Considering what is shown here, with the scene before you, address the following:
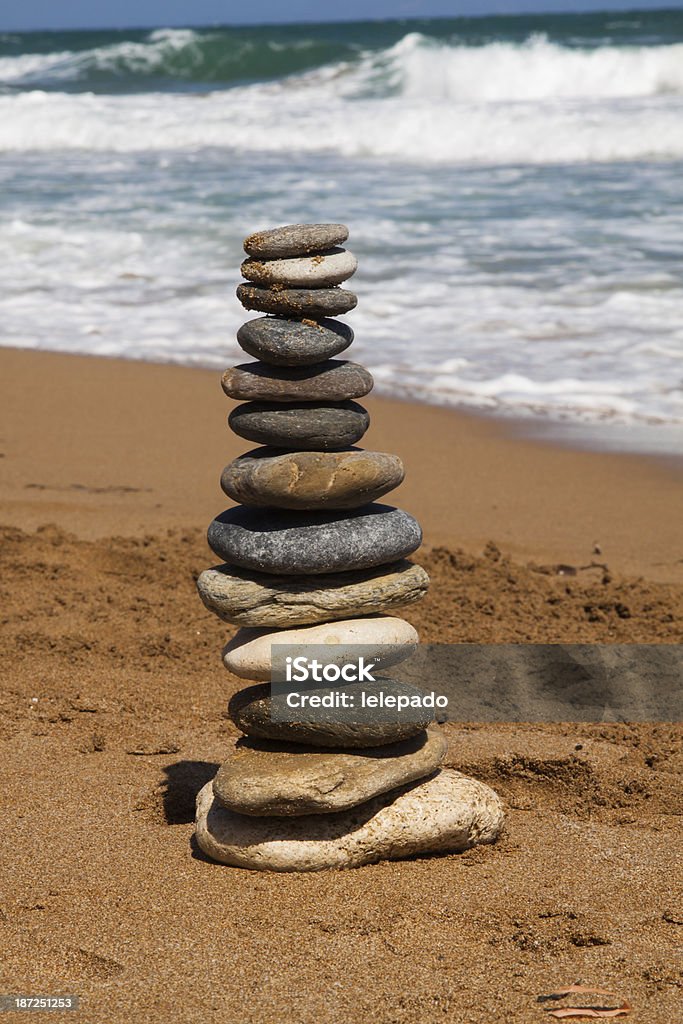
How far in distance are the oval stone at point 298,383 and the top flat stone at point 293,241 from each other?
1.24 ft

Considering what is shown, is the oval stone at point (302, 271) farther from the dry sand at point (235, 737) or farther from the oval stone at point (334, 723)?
the dry sand at point (235, 737)

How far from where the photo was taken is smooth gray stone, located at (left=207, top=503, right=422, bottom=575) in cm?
408

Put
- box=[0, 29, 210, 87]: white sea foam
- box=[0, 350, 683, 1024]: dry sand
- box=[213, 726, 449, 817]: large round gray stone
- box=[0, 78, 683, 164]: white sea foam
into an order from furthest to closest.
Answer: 1. box=[0, 29, 210, 87]: white sea foam
2. box=[0, 78, 683, 164]: white sea foam
3. box=[213, 726, 449, 817]: large round gray stone
4. box=[0, 350, 683, 1024]: dry sand

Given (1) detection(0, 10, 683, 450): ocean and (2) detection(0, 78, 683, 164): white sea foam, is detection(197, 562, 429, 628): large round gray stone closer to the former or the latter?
(1) detection(0, 10, 683, 450): ocean

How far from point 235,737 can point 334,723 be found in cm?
120

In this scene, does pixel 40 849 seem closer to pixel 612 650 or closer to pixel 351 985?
pixel 351 985

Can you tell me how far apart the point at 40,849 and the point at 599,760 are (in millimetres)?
2180

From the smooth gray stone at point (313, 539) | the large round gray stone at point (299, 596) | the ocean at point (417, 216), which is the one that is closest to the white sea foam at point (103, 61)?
the ocean at point (417, 216)

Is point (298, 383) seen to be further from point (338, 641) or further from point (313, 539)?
point (338, 641)

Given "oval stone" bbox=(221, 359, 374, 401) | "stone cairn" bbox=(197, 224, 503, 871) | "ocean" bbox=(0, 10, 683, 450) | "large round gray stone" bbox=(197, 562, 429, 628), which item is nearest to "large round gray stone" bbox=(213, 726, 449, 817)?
"stone cairn" bbox=(197, 224, 503, 871)

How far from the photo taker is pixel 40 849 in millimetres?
4164

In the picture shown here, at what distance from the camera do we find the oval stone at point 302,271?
13.5 ft

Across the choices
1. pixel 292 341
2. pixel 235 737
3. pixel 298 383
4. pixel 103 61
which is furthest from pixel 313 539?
pixel 103 61

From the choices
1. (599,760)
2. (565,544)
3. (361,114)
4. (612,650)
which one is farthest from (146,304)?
(361,114)
